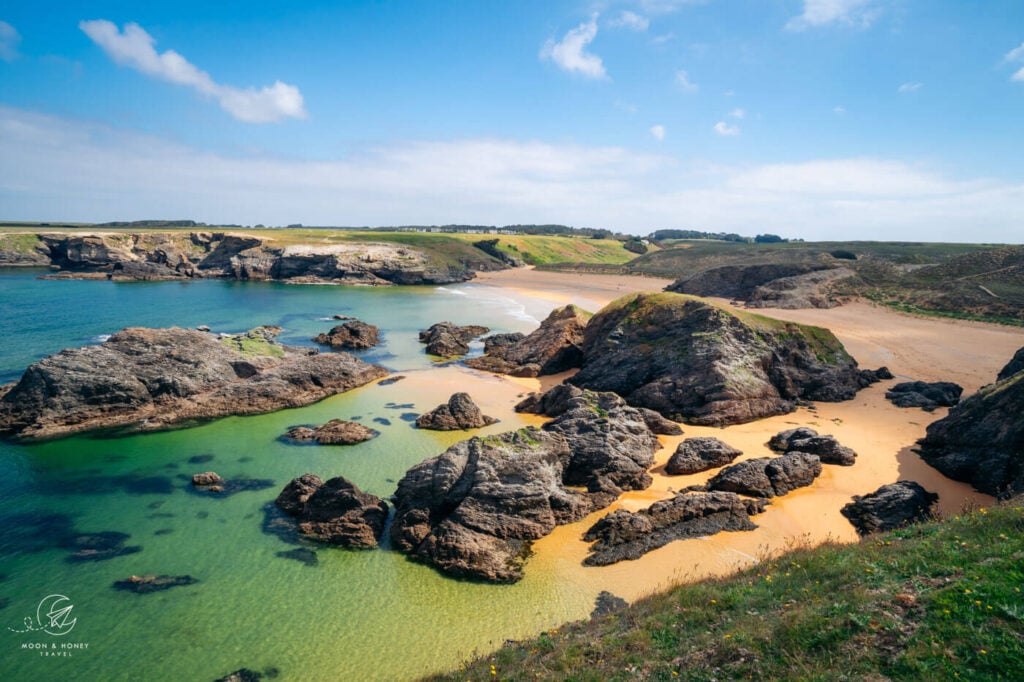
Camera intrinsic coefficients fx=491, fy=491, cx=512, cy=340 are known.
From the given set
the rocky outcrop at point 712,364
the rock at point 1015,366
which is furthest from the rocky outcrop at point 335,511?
the rock at point 1015,366

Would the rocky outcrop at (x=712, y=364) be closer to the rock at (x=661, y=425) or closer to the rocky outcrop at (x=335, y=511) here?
the rock at (x=661, y=425)

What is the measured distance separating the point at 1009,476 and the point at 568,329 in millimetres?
25631

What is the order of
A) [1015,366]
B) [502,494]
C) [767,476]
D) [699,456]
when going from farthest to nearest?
[1015,366] < [699,456] < [767,476] < [502,494]

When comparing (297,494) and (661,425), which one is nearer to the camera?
(297,494)

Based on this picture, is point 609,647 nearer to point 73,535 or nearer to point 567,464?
point 567,464

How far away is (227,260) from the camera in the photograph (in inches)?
4417

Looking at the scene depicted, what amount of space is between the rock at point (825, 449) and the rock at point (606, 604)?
1100 cm

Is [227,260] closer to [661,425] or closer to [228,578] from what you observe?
[228,578]

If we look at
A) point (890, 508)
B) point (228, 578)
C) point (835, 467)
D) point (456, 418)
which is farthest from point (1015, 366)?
point (228, 578)

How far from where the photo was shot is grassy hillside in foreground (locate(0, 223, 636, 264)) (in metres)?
123

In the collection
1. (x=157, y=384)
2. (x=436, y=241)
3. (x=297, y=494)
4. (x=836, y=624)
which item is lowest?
(x=297, y=494)

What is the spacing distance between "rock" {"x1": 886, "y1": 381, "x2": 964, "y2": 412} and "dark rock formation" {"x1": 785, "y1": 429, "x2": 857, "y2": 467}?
370 inches

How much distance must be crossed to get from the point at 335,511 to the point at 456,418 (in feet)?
31.6

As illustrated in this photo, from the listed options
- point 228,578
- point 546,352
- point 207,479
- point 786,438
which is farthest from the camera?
point 546,352
